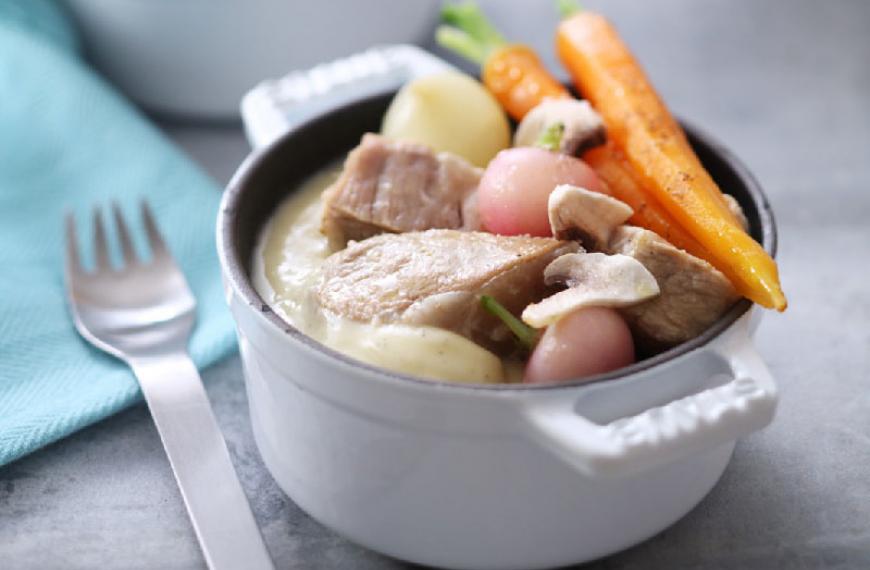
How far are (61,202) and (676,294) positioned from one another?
3.99 ft

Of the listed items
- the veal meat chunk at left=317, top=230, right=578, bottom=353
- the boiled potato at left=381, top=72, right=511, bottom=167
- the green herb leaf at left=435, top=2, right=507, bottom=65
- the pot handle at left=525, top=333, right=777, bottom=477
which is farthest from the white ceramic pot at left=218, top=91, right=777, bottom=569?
the green herb leaf at left=435, top=2, right=507, bottom=65

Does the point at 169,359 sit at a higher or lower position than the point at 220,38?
lower

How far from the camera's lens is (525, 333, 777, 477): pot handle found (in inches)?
43.5

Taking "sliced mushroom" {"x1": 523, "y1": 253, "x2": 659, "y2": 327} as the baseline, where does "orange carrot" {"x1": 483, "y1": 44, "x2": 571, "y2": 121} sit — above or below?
below

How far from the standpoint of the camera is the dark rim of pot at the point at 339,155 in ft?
3.89

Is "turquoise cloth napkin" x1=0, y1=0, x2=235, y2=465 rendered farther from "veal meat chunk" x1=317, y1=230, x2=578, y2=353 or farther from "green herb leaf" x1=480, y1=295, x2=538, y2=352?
"green herb leaf" x1=480, y1=295, x2=538, y2=352

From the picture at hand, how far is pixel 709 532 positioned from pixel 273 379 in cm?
57

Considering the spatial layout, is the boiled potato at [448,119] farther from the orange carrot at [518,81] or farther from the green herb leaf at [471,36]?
the green herb leaf at [471,36]

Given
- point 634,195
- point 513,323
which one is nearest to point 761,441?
point 634,195

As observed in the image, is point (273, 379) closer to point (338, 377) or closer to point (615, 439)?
point (338, 377)

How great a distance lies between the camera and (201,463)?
1449mm

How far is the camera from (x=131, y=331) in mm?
1705

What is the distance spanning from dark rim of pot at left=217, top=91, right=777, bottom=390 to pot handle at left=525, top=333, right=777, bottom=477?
48 millimetres

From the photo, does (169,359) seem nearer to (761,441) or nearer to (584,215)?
(584,215)
